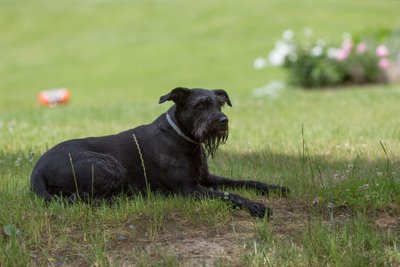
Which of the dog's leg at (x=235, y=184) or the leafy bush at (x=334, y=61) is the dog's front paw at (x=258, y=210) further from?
the leafy bush at (x=334, y=61)

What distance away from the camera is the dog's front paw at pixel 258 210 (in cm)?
518

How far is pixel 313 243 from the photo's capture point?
4.39 meters

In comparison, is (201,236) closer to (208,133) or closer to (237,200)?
(237,200)

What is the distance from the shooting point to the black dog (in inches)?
224

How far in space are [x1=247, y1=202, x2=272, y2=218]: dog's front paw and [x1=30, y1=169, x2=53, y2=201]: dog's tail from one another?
5.46 ft

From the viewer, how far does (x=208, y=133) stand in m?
5.56

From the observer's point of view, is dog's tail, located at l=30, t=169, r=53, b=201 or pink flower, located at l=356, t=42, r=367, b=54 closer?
dog's tail, located at l=30, t=169, r=53, b=201

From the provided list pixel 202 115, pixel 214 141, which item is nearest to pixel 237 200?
pixel 214 141

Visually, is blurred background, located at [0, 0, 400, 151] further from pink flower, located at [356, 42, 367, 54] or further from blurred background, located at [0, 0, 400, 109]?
pink flower, located at [356, 42, 367, 54]

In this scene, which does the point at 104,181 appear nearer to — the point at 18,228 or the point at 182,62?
the point at 18,228

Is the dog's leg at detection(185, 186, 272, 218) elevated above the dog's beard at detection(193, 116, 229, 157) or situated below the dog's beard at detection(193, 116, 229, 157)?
below

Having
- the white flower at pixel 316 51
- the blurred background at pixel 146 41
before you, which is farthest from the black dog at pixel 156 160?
the blurred background at pixel 146 41

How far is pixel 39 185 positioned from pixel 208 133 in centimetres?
151

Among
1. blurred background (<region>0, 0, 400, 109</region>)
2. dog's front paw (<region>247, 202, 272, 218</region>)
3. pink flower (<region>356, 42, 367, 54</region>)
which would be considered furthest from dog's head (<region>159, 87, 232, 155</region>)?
blurred background (<region>0, 0, 400, 109</region>)
